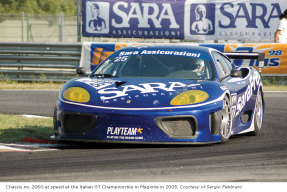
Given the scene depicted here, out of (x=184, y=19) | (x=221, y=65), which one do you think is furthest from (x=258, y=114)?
(x=184, y=19)

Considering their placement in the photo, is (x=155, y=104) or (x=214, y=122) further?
(x=214, y=122)

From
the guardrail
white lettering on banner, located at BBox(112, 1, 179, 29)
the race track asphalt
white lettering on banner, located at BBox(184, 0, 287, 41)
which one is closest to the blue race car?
the race track asphalt

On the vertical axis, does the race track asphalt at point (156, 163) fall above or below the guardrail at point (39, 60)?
above

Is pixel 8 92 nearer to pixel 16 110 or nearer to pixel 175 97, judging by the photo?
pixel 16 110

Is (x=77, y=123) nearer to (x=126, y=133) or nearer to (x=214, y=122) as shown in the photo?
(x=126, y=133)

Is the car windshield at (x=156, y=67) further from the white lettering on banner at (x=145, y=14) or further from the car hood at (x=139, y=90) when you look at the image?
the white lettering on banner at (x=145, y=14)

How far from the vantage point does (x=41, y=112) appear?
36.5 ft

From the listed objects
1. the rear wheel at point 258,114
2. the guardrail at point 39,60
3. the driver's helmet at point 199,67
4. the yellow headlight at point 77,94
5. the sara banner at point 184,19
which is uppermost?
the driver's helmet at point 199,67

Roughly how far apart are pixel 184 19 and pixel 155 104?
11.5m

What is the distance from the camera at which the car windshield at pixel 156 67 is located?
26.0 feet

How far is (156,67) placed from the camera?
8070mm

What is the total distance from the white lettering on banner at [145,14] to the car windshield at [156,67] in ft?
33.0

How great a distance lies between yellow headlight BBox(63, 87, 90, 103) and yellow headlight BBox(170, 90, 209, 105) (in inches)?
36.5

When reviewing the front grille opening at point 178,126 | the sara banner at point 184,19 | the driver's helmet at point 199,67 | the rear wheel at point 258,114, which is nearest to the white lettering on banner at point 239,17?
the sara banner at point 184,19
